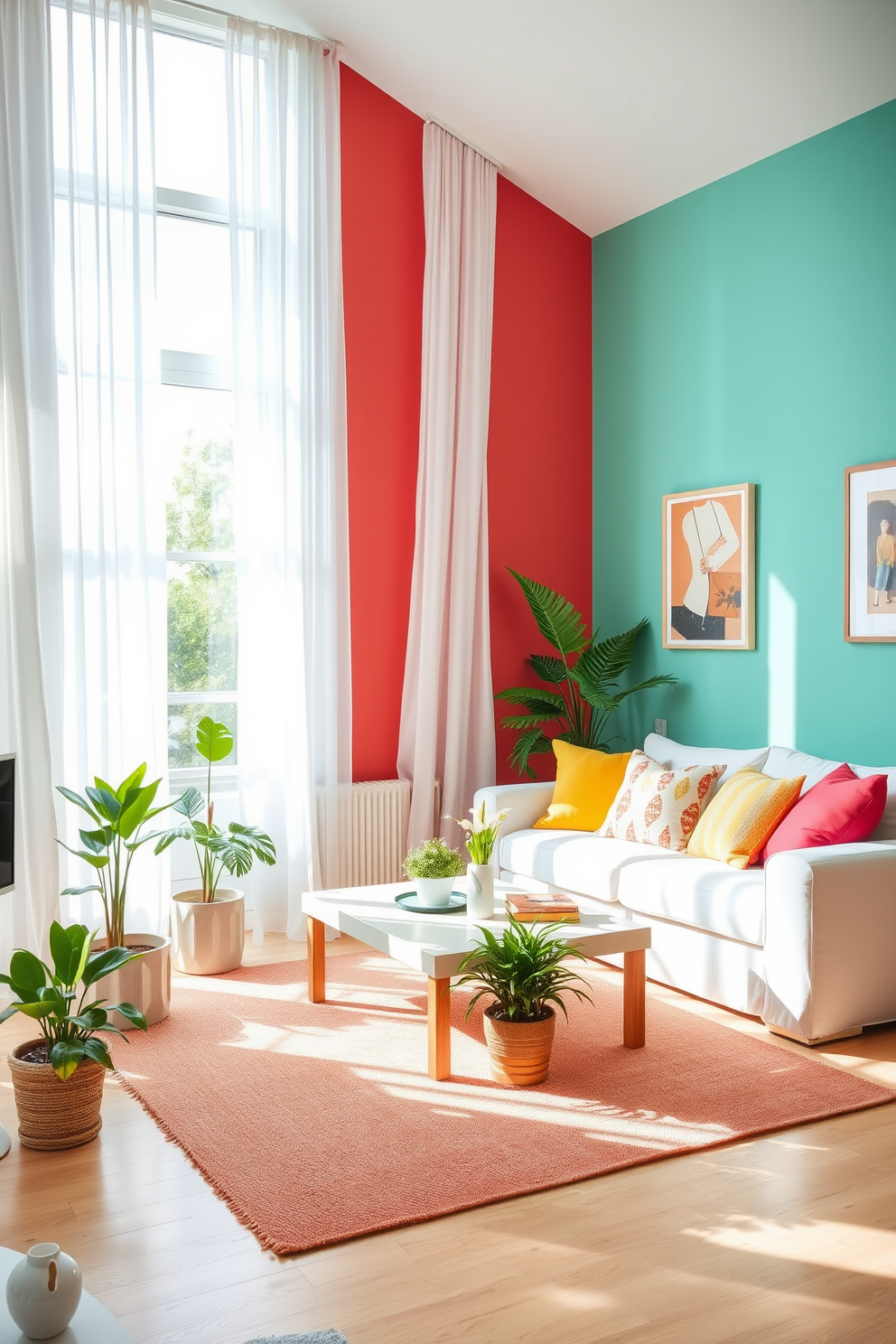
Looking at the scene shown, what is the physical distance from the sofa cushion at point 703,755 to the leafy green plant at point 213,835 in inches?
71.9

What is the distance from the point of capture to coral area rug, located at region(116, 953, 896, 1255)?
2740 millimetres

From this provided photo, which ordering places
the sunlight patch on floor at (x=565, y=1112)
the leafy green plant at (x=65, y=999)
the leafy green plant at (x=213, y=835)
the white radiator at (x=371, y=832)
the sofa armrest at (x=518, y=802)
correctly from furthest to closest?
the white radiator at (x=371, y=832) → the sofa armrest at (x=518, y=802) → the leafy green plant at (x=213, y=835) → the sunlight patch on floor at (x=565, y=1112) → the leafy green plant at (x=65, y=999)

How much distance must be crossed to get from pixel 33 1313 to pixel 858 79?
4.63 metres

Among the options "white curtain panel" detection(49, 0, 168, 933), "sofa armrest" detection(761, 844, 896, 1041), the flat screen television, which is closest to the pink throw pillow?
"sofa armrest" detection(761, 844, 896, 1041)

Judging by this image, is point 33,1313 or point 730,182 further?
point 730,182

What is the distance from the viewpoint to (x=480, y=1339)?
2.14m

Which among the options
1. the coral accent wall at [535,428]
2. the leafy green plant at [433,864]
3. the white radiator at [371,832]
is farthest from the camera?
the coral accent wall at [535,428]

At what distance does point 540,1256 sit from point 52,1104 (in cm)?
136

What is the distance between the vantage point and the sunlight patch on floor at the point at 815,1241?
240 cm

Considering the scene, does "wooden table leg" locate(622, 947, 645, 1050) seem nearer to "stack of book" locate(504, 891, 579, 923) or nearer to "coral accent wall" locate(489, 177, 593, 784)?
"stack of book" locate(504, 891, 579, 923)

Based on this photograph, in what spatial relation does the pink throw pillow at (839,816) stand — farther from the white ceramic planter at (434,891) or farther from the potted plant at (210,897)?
the potted plant at (210,897)

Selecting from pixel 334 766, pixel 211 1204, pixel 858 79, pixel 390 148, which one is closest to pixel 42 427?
pixel 334 766

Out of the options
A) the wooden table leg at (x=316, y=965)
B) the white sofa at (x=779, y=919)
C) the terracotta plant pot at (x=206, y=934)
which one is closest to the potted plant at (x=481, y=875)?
the white sofa at (x=779, y=919)

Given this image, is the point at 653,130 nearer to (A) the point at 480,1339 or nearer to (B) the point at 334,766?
(B) the point at 334,766
